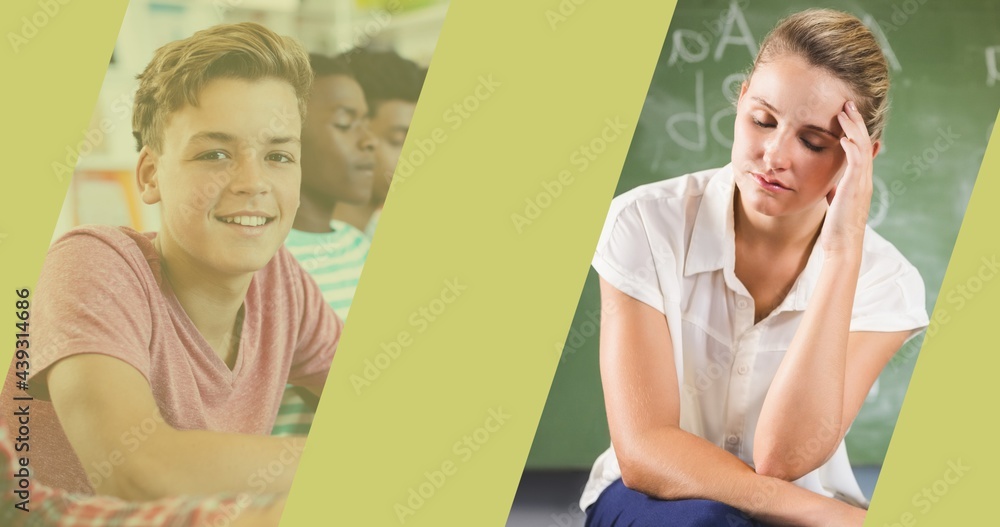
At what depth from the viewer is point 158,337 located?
2100 mm

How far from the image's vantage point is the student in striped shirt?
2182 millimetres

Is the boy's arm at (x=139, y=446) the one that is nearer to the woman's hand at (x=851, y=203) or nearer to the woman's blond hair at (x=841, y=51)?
the woman's hand at (x=851, y=203)

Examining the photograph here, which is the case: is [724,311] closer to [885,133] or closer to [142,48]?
[885,133]

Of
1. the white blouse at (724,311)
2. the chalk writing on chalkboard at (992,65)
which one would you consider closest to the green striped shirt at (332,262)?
the white blouse at (724,311)

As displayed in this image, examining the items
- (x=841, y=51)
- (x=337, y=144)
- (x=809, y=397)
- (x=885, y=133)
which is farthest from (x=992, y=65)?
(x=337, y=144)

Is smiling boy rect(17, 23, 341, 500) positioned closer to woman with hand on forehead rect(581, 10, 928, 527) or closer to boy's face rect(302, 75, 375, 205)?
boy's face rect(302, 75, 375, 205)

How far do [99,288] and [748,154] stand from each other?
1.36 meters

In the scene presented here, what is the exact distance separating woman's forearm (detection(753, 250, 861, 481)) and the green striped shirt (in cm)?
92

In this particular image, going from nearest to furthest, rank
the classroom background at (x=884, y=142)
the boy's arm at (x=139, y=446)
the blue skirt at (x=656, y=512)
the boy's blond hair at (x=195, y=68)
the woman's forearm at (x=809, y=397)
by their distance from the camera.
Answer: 1. the blue skirt at (x=656, y=512)
2. the woman's forearm at (x=809, y=397)
3. the boy's arm at (x=139, y=446)
4. the boy's blond hair at (x=195, y=68)
5. the classroom background at (x=884, y=142)

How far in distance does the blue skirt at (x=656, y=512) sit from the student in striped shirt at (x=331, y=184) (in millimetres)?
705

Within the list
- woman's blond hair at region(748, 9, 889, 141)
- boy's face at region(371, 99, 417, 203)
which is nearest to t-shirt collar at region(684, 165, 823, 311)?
woman's blond hair at region(748, 9, 889, 141)

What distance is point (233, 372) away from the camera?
2.19 m

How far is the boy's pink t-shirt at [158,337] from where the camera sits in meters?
2.06

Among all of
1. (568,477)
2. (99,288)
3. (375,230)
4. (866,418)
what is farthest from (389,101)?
(866,418)
